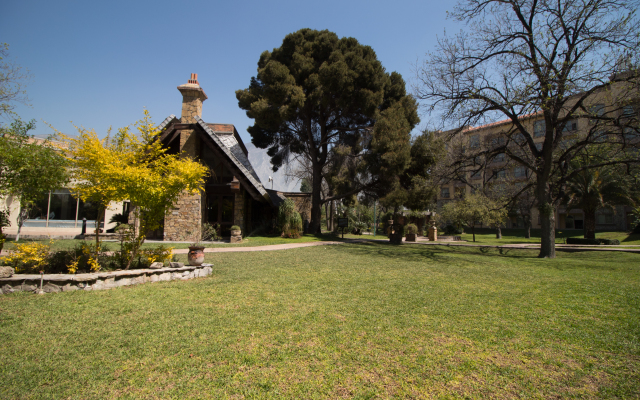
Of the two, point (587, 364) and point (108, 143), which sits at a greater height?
point (108, 143)

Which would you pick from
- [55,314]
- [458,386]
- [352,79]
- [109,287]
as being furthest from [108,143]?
[352,79]

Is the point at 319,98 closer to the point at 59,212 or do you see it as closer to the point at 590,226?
the point at 59,212

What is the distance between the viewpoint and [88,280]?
615 cm

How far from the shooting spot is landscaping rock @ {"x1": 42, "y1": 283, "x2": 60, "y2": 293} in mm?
5840

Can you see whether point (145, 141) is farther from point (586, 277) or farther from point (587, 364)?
point (586, 277)

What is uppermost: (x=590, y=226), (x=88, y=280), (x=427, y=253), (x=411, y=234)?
(x=590, y=226)

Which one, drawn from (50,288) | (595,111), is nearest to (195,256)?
(50,288)

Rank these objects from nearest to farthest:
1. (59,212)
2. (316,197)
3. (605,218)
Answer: (59,212)
(316,197)
(605,218)

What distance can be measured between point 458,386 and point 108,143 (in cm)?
824

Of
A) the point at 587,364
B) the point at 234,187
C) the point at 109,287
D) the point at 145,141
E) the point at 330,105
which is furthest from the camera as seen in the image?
the point at 330,105

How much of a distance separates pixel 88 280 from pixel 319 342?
5.15 metres

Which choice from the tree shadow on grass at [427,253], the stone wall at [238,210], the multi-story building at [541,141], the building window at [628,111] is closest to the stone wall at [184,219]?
the stone wall at [238,210]

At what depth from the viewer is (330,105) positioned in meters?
22.1

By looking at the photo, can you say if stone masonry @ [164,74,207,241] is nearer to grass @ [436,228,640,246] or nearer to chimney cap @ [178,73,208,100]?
chimney cap @ [178,73,208,100]
